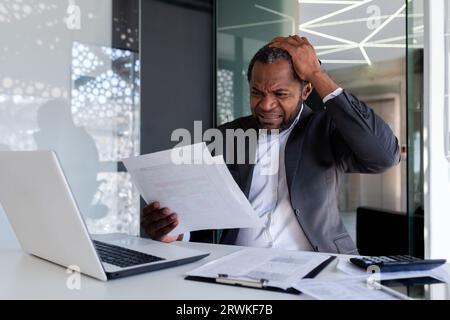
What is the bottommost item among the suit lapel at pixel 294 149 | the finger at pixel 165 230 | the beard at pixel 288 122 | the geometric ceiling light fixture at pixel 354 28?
the finger at pixel 165 230

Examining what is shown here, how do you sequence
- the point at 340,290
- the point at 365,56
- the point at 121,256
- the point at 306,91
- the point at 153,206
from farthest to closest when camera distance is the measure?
the point at 365,56
the point at 306,91
the point at 153,206
the point at 121,256
the point at 340,290

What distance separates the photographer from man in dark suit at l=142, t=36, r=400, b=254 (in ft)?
4.42

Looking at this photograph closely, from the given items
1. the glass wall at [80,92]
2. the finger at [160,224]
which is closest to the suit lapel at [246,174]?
the finger at [160,224]

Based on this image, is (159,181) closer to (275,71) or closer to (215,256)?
(215,256)

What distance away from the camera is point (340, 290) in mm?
751

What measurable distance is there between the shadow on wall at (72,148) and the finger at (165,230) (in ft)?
4.40

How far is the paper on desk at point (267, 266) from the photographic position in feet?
2.68

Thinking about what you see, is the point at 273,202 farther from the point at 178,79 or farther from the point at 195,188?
the point at 178,79

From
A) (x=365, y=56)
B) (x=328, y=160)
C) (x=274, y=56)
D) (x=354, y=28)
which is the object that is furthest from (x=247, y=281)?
(x=354, y=28)

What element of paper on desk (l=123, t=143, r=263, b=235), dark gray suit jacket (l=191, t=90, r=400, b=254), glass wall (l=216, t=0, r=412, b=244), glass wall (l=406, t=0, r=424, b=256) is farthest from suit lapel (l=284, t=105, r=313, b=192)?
glass wall (l=406, t=0, r=424, b=256)

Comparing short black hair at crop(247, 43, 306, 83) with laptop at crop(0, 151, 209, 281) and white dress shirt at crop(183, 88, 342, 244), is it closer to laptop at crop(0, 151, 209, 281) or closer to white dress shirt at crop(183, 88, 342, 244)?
white dress shirt at crop(183, 88, 342, 244)

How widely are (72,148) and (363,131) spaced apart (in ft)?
5.74

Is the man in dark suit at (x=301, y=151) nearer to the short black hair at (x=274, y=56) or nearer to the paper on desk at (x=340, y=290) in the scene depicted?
the short black hair at (x=274, y=56)

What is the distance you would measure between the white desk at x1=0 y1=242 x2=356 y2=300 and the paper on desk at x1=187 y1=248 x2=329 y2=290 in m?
0.03
